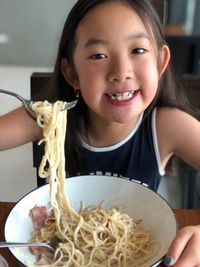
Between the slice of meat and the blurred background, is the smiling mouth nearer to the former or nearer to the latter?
the slice of meat

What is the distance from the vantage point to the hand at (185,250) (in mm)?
776

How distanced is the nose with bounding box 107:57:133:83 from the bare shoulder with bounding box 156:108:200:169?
300 mm

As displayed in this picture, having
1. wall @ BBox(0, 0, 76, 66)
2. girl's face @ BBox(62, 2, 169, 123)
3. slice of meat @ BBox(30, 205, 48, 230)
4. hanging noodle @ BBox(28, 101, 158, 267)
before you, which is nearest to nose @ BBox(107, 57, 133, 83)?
girl's face @ BBox(62, 2, 169, 123)

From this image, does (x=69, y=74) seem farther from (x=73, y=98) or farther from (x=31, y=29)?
(x=31, y=29)

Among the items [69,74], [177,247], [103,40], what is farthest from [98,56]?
[177,247]

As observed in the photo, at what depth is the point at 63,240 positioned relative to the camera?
36.6 inches

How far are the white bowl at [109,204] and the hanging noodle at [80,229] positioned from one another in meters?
0.02

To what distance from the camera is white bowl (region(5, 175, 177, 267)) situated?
89 cm

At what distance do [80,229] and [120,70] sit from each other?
0.40 metres

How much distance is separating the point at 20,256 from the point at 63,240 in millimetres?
138

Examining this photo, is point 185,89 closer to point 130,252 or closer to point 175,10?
point 130,252

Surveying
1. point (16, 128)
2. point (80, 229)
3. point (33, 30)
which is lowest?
point (80, 229)

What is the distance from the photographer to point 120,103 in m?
1.08

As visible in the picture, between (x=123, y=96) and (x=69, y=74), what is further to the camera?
(x=69, y=74)
